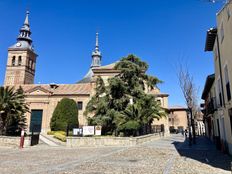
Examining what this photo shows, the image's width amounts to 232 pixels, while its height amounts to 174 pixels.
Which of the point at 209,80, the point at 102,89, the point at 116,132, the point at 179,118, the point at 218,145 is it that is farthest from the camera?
the point at 179,118

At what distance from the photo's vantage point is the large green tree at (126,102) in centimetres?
2364

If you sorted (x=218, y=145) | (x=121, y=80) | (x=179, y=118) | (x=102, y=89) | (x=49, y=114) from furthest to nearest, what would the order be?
(x=179, y=118) < (x=49, y=114) < (x=102, y=89) < (x=121, y=80) < (x=218, y=145)

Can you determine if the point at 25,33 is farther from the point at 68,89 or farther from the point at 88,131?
the point at 88,131

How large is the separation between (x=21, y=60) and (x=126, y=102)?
40.0 metres

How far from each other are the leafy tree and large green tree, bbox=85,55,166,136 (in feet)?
32.6

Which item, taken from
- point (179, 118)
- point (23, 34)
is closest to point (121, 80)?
point (179, 118)

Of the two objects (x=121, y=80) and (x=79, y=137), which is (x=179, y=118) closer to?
(x=121, y=80)

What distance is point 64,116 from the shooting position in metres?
35.2

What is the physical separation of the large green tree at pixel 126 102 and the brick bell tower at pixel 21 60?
35016 mm

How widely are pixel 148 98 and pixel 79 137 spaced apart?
9420 millimetres

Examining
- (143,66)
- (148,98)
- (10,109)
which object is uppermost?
(143,66)

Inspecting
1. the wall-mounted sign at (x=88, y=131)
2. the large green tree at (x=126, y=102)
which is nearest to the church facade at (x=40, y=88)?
the large green tree at (x=126, y=102)

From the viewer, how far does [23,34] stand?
56844 mm

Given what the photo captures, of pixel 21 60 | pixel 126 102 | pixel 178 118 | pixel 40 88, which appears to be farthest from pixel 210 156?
pixel 21 60
